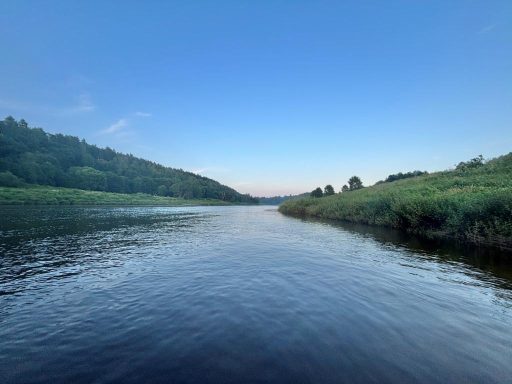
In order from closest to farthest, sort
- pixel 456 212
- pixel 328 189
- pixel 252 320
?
pixel 252 320 → pixel 456 212 → pixel 328 189

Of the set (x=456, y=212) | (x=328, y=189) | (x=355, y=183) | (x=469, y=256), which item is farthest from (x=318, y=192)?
(x=469, y=256)

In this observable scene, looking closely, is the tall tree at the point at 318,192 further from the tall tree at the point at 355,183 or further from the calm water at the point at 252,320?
the calm water at the point at 252,320

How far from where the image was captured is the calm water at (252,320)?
5965 millimetres

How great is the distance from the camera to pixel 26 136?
181m

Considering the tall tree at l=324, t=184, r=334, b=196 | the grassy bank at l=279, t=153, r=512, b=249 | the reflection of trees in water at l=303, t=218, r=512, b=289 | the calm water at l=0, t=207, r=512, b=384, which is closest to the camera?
the calm water at l=0, t=207, r=512, b=384

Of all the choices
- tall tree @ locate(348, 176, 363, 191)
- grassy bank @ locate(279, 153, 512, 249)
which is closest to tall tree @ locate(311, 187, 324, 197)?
tall tree @ locate(348, 176, 363, 191)

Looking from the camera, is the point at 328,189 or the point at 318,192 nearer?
the point at 328,189

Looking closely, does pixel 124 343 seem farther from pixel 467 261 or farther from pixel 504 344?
pixel 467 261

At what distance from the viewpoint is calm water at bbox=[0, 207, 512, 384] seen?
5.96 metres

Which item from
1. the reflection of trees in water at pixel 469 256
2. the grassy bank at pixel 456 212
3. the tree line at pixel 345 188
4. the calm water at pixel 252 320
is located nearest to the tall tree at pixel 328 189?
the tree line at pixel 345 188

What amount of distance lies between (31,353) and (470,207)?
30.0 metres

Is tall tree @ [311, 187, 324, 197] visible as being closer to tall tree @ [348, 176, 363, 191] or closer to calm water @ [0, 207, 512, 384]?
tall tree @ [348, 176, 363, 191]

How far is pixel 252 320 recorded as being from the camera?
860 centimetres

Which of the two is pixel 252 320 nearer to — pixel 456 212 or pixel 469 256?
pixel 469 256
